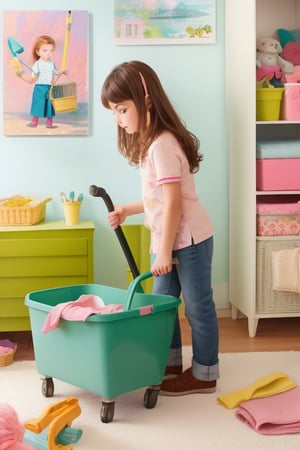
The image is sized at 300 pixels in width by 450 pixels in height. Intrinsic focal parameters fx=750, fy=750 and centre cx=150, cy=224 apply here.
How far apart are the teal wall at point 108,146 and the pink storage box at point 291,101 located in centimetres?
42

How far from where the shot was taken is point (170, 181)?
7.52 feet

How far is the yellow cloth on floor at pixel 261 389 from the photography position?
7.66ft

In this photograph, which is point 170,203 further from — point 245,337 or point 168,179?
point 245,337

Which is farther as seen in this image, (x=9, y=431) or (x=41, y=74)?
(x=41, y=74)

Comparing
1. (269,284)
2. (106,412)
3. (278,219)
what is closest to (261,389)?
(106,412)

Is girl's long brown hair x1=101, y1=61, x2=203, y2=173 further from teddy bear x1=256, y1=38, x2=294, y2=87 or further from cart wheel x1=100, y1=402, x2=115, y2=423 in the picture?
teddy bear x1=256, y1=38, x2=294, y2=87

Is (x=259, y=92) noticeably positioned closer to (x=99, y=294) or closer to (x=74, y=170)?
(x=74, y=170)

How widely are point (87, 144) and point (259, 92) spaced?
2.72ft

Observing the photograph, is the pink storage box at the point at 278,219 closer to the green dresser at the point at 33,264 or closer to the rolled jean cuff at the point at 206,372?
the green dresser at the point at 33,264

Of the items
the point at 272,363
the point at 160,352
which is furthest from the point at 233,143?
the point at 160,352

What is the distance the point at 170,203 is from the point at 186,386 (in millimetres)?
620

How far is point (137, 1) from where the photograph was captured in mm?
3393

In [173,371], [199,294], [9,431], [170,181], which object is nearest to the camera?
[9,431]

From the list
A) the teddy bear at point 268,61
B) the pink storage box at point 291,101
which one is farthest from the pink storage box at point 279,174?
the teddy bear at point 268,61
